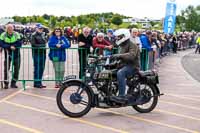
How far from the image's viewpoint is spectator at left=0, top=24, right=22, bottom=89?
43.4 feet

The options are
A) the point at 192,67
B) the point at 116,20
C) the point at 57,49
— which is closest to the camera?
the point at 57,49

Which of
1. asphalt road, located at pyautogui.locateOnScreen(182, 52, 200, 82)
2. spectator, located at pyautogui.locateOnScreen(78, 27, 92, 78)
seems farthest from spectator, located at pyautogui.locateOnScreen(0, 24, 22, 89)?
asphalt road, located at pyautogui.locateOnScreen(182, 52, 200, 82)

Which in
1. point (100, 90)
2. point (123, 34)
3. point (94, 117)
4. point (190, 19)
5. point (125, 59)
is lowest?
point (94, 117)

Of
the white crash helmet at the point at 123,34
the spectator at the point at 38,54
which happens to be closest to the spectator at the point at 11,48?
the spectator at the point at 38,54

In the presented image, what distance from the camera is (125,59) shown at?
32.4ft

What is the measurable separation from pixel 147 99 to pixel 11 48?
4556 millimetres

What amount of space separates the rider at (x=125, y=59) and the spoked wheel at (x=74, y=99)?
1.79 ft

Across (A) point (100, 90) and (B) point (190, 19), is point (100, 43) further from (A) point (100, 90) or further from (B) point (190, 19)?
(B) point (190, 19)

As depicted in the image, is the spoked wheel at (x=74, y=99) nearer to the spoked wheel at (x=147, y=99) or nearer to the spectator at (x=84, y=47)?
the spoked wheel at (x=147, y=99)

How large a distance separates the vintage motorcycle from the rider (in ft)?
0.33

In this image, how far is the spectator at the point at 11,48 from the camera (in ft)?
→ 43.4

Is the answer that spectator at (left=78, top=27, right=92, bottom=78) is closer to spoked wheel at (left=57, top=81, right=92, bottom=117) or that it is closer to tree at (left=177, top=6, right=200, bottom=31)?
spoked wheel at (left=57, top=81, right=92, bottom=117)

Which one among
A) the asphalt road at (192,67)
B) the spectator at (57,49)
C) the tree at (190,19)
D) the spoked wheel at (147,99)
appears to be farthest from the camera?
the tree at (190,19)

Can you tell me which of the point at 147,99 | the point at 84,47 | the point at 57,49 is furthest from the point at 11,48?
the point at 147,99
